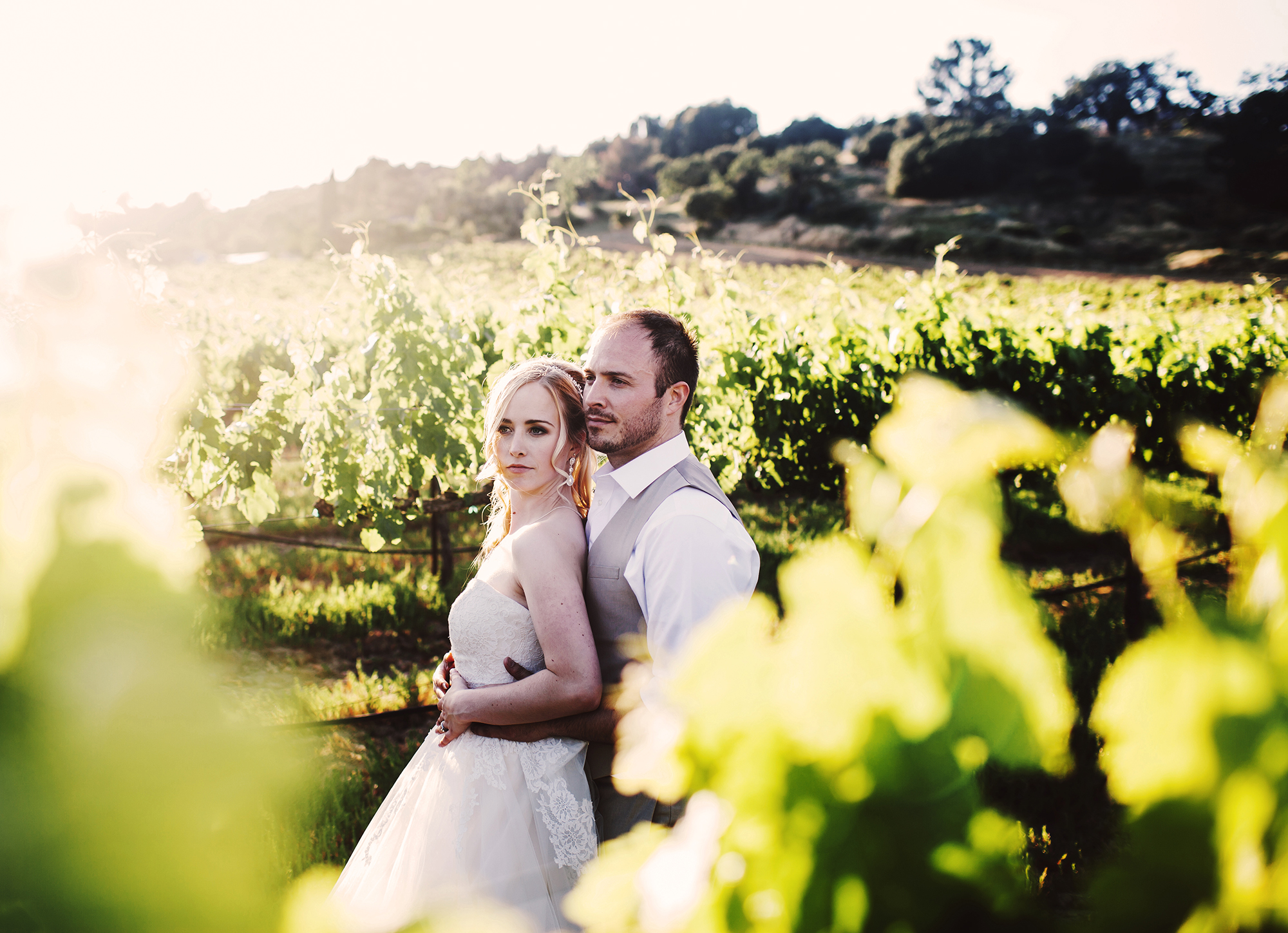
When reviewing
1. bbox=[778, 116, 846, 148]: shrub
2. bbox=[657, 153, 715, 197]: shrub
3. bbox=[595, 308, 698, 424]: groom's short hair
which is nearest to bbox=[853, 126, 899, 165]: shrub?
bbox=[778, 116, 846, 148]: shrub

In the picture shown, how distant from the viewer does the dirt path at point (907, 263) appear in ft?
127

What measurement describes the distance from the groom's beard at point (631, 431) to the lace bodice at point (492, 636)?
1.91ft

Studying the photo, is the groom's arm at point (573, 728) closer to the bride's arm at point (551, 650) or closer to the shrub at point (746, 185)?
the bride's arm at point (551, 650)

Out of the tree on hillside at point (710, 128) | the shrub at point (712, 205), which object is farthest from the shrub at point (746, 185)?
the tree on hillside at point (710, 128)

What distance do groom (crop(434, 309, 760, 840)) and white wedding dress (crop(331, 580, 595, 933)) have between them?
Result: 7cm

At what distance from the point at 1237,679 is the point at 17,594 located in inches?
24.9

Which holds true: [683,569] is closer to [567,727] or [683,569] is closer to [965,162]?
[567,727]

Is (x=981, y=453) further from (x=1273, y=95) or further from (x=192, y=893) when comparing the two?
(x=1273, y=95)

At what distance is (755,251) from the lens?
159 feet

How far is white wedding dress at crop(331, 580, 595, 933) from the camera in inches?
81.1

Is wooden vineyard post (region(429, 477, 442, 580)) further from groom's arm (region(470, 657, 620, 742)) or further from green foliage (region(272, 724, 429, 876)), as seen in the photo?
groom's arm (region(470, 657, 620, 742))

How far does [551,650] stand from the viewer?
2049 mm

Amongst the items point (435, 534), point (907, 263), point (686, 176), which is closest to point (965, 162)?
point (907, 263)

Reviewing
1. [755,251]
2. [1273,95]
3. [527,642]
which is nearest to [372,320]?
[527,642]
